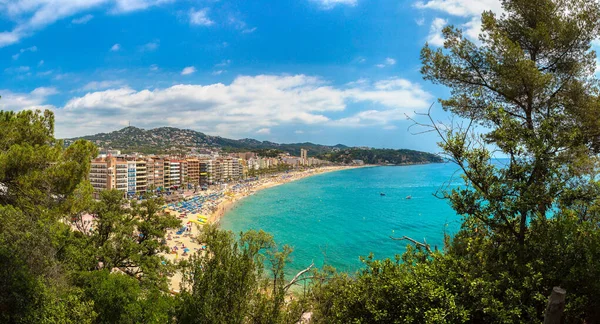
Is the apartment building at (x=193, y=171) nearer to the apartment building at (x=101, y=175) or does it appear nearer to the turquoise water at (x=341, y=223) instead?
the turquoise water at (x=341, y=223)

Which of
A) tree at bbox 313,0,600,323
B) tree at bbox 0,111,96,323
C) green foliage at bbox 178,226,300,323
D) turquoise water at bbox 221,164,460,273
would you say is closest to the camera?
tree at bbox 313,0,600,323

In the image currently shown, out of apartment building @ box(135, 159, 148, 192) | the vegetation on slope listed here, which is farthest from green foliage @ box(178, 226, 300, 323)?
apartment building @ box(135, 159, 148, 192)

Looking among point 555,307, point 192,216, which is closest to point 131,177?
point 192,216

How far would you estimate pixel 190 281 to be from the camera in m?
5.71

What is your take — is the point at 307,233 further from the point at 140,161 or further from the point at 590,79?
the point at 140,161

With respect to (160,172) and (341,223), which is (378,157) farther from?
(341,223)

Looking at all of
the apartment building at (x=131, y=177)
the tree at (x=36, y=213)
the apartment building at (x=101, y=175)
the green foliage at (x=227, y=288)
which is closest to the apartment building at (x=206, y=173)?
Result: the apartment building at (x=131, y=177)

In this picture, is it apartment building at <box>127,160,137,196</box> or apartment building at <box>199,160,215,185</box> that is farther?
apartment building at <box>199,160,215,185</box>

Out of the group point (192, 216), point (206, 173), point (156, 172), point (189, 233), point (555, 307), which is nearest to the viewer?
point (555, 307)

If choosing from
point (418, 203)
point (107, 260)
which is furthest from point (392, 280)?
point (418, 203)

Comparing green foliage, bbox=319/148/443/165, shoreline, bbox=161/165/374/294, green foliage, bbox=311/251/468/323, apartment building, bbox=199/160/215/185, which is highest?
green foliage, bbox=319/148/443/165

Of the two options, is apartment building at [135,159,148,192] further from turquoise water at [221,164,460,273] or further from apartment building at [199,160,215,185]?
apartment building at [199,160,215,185]

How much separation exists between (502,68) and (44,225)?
9726 mm

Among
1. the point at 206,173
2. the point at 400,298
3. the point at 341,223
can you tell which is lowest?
the point at 341,223
